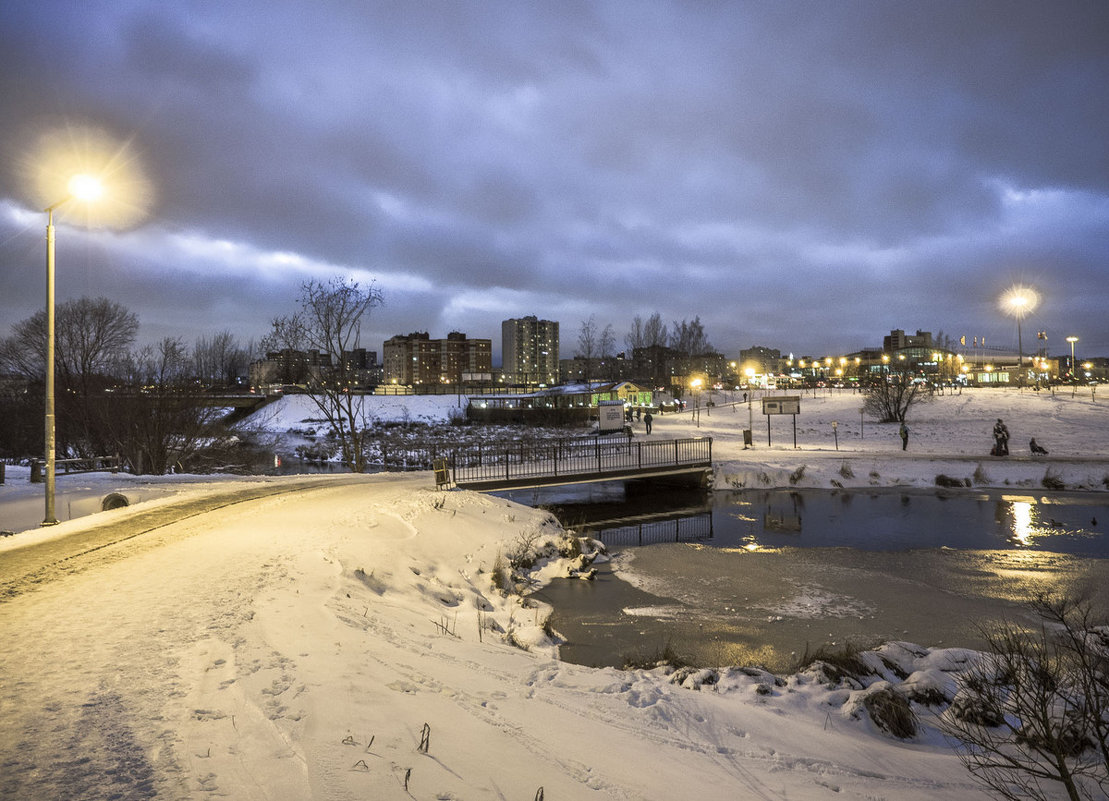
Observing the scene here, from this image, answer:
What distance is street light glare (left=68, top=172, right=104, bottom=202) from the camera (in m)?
12.5

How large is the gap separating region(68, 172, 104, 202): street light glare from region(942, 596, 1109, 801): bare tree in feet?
53.9

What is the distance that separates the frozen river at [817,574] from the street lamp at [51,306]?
11.1m

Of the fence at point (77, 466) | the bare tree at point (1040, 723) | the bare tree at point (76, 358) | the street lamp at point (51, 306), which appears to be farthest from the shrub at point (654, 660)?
the bare tree at point (76, 358)

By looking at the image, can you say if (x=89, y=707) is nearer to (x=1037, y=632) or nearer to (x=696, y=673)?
(x=696, y=673)

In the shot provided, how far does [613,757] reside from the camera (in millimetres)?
4969

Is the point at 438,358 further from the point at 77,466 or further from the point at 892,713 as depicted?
the point at 892,713

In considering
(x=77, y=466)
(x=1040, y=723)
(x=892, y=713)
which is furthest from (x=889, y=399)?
(x=77, y=466)

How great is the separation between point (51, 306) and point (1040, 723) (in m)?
18.2

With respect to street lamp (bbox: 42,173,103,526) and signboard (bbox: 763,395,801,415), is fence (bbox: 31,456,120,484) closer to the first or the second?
street lamp (bbox: 42,173,103,526)

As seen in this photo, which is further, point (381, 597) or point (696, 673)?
point (381, 597)

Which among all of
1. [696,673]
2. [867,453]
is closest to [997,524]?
[867,453]

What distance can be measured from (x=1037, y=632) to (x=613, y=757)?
30.5ft

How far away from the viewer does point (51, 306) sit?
45.0 feet

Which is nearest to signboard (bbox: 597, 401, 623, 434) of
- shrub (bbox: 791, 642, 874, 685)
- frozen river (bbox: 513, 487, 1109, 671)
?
frozen river (bbox: 513, 487, 1109, 671)
